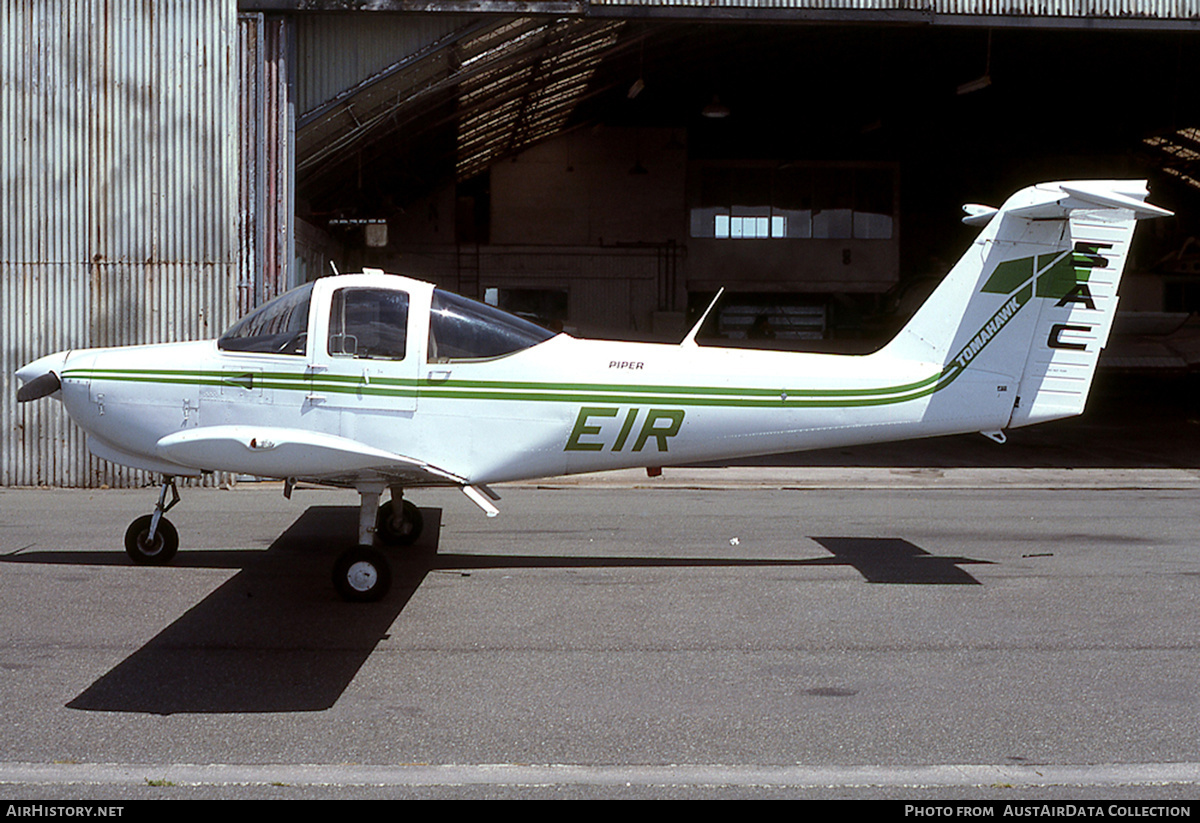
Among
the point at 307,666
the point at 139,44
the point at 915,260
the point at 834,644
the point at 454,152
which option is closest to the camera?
the point at 307,666

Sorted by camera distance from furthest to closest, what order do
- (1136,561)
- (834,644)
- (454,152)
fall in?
(454,152)
(1136,561)
(834,644)

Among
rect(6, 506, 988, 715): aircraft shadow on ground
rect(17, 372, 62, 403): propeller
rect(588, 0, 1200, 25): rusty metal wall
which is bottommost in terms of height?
rect(6, 506, 988, 715): aircraft shadow on ground

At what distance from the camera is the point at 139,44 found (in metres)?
12.5

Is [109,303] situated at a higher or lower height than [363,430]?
higher

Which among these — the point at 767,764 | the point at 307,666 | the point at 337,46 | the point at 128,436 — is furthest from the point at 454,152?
the point at 767,764

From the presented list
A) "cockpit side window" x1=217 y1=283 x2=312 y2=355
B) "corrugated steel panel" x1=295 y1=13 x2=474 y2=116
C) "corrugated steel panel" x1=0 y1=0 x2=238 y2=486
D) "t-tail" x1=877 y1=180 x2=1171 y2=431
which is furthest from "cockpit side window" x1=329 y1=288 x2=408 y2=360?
"corrugated steel panel" x1=295 y1=13 x2=474 y2=116

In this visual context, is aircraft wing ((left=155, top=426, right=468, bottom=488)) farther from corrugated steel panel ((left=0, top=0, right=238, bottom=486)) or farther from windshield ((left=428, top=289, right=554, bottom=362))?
corrugated steel panel ((left=0, top=0, right=238, bottom=486))

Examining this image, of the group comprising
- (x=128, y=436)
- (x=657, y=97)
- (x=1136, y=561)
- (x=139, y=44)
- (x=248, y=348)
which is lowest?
(x=1136, y=561)

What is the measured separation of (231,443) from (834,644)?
11.9ft

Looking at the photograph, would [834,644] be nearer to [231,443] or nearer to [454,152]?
[231,443]

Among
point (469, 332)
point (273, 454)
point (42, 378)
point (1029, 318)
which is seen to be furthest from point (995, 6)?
point (42, 378)

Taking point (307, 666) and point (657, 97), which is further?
point (657, 97)

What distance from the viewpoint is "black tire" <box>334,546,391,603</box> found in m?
6.86

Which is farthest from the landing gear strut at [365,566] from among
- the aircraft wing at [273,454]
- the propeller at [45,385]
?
the propeller at [45,385]
